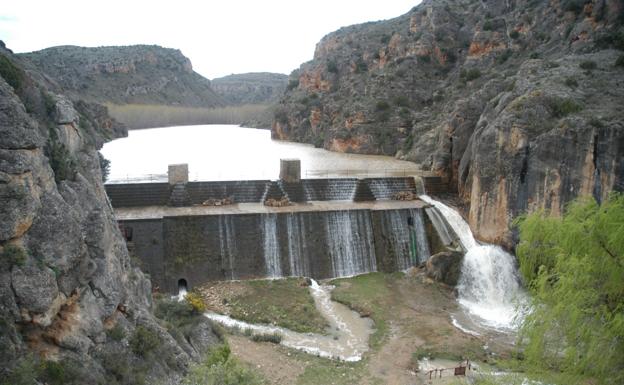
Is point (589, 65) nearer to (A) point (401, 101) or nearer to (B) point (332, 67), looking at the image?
(A) point (401, 101)

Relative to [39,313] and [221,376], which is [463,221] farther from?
[39,313]

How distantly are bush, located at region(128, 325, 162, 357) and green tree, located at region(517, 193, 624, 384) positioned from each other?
6893 millimetres

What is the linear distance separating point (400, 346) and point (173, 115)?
10268cm

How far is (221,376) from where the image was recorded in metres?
8.75

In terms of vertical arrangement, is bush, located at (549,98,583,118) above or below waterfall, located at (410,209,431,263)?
above

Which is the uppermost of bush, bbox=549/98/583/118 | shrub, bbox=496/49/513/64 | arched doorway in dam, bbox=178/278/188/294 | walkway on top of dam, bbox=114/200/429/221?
shrub, bbox=496/49/513/64

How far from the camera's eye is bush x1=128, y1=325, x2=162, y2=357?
9.74 metres

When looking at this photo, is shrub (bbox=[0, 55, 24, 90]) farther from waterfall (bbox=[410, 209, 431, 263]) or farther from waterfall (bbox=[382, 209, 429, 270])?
waterfall (bbox=[410, 209, 431, 263])

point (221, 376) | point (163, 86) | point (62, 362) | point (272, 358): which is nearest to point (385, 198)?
point (272, 358)

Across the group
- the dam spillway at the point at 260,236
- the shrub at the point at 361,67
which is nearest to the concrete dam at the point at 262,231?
the dam spillway at the point at 260,236

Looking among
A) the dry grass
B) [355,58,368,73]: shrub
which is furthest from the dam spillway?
the dry grass

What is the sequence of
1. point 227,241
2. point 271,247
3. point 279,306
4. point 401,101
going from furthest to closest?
point 401,101, point 271,247, point 227,241, point 279,306

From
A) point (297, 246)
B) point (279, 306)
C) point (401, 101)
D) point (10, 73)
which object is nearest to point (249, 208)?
point (297, 246)

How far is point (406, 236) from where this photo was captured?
22.9 metres
